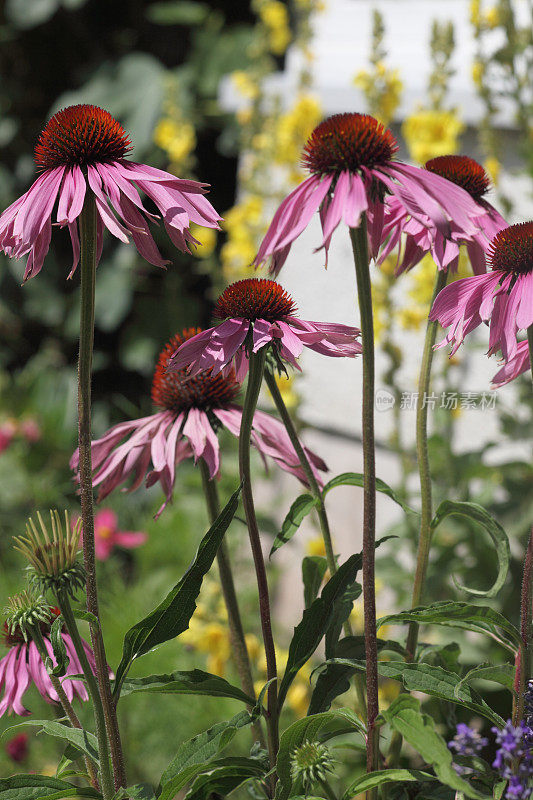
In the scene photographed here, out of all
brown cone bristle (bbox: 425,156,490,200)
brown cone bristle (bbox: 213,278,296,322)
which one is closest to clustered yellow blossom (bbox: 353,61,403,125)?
brown cone bristle (bbox: 425,156,490,200)

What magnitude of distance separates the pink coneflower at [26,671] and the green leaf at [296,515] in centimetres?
14

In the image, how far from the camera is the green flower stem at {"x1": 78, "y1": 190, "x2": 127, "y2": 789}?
0.38m

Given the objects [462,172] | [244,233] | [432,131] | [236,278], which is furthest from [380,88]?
[462,172]

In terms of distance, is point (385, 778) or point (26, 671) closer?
point (385, 778)

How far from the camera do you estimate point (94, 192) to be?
0.38m

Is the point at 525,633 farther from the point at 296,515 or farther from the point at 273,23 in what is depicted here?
the point at 273,23

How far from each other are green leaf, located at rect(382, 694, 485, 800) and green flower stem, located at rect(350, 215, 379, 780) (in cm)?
1

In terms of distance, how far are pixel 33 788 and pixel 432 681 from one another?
0.21 metres

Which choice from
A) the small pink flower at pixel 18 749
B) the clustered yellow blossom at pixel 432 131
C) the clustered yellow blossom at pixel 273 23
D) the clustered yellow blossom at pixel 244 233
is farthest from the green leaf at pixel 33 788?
the clustered yellow blossom at pixel 273 23

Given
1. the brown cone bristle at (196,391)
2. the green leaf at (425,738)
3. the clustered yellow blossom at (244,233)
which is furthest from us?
the clustered yellow blossom at (244,233)

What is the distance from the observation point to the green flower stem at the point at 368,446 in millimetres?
359

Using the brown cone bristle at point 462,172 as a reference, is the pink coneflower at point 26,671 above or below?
below

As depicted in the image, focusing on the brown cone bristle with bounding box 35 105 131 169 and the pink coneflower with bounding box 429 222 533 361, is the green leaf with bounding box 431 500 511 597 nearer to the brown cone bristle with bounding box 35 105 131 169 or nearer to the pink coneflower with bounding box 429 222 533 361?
the pink coneflower with bounding box 429 222 533 361

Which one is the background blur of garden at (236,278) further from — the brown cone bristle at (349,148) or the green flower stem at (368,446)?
the brown cone bristle at (349,148)
